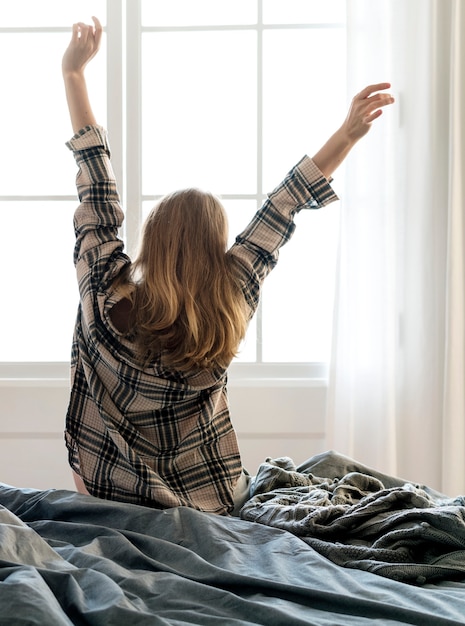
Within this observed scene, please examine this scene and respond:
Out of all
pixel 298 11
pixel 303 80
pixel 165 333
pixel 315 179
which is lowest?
pixel 165 333

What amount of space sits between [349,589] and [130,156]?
227 cm

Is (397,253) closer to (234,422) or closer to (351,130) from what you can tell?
(234,422)

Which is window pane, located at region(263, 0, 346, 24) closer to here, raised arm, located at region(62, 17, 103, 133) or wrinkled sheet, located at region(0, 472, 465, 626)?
raised arm, located at region(62, 17, 103, 133)

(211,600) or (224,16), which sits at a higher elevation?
(224,16)

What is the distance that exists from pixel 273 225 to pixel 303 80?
4.97 feet

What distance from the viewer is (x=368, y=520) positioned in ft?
4.67

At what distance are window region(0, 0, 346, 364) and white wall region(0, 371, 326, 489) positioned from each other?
20cm

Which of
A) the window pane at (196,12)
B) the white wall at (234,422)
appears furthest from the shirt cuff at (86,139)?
the window pane at (196,12)

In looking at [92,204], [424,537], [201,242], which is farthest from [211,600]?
[92,204]

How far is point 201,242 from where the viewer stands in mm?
1739

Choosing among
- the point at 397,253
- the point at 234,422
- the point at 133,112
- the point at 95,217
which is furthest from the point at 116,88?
the point at 95,217

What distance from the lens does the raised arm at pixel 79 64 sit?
190 cm

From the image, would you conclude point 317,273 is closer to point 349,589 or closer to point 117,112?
point 117,112

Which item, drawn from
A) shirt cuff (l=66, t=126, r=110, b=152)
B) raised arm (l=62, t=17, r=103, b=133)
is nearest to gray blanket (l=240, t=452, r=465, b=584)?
shirt cuff (l=66, t=126, r=110, b=152)
